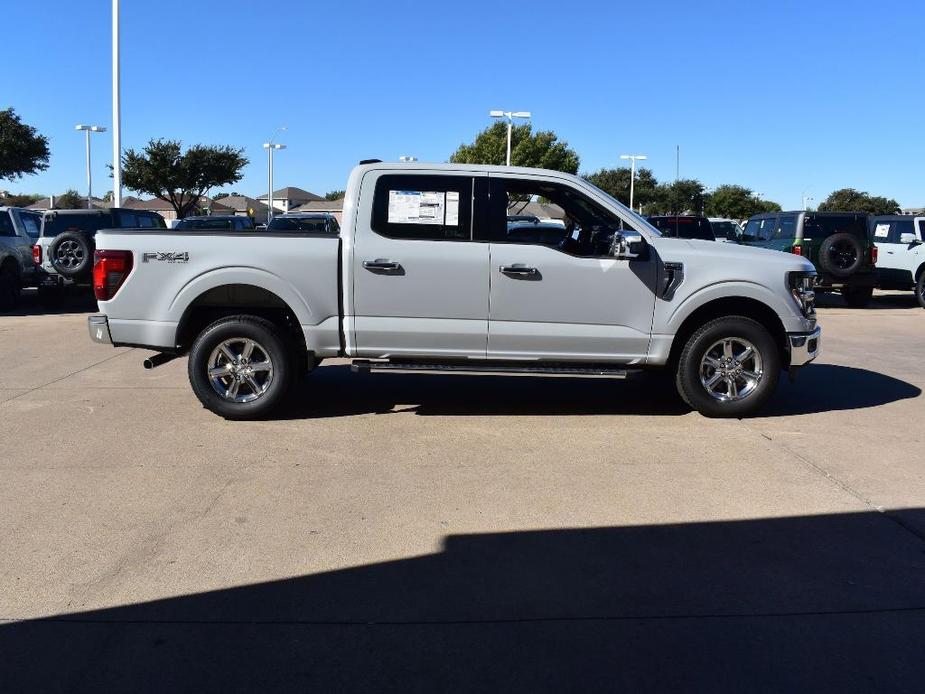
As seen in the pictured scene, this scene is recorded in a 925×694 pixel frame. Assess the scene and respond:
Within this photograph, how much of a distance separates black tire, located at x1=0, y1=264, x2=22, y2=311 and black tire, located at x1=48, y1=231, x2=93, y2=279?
153 centimetres

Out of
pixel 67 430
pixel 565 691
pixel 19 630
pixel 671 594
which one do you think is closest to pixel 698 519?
pixel 671 594

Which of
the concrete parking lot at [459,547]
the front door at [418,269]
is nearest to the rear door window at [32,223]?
the concrete parking lot at [459,547]

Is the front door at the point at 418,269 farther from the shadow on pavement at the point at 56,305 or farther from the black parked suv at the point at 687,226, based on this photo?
the black parked suv at the point at 687,226

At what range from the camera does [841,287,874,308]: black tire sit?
682 inches

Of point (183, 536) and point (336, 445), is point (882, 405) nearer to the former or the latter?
point (336, 445)

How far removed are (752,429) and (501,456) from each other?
226 cm

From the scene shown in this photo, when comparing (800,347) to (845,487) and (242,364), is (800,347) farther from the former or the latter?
(242,364)

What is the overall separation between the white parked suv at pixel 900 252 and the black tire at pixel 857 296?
1.63 feet

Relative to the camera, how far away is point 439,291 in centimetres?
666

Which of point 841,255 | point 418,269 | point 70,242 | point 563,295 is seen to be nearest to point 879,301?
point 841,255

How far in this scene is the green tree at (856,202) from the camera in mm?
64562

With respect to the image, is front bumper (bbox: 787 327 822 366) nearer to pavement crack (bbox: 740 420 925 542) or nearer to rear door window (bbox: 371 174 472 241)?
pavement crack (bbox: 740 420 925 542)

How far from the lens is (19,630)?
137 inches

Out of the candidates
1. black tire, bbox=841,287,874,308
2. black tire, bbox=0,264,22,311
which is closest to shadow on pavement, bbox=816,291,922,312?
black tire, bbox=841,287,874,308
